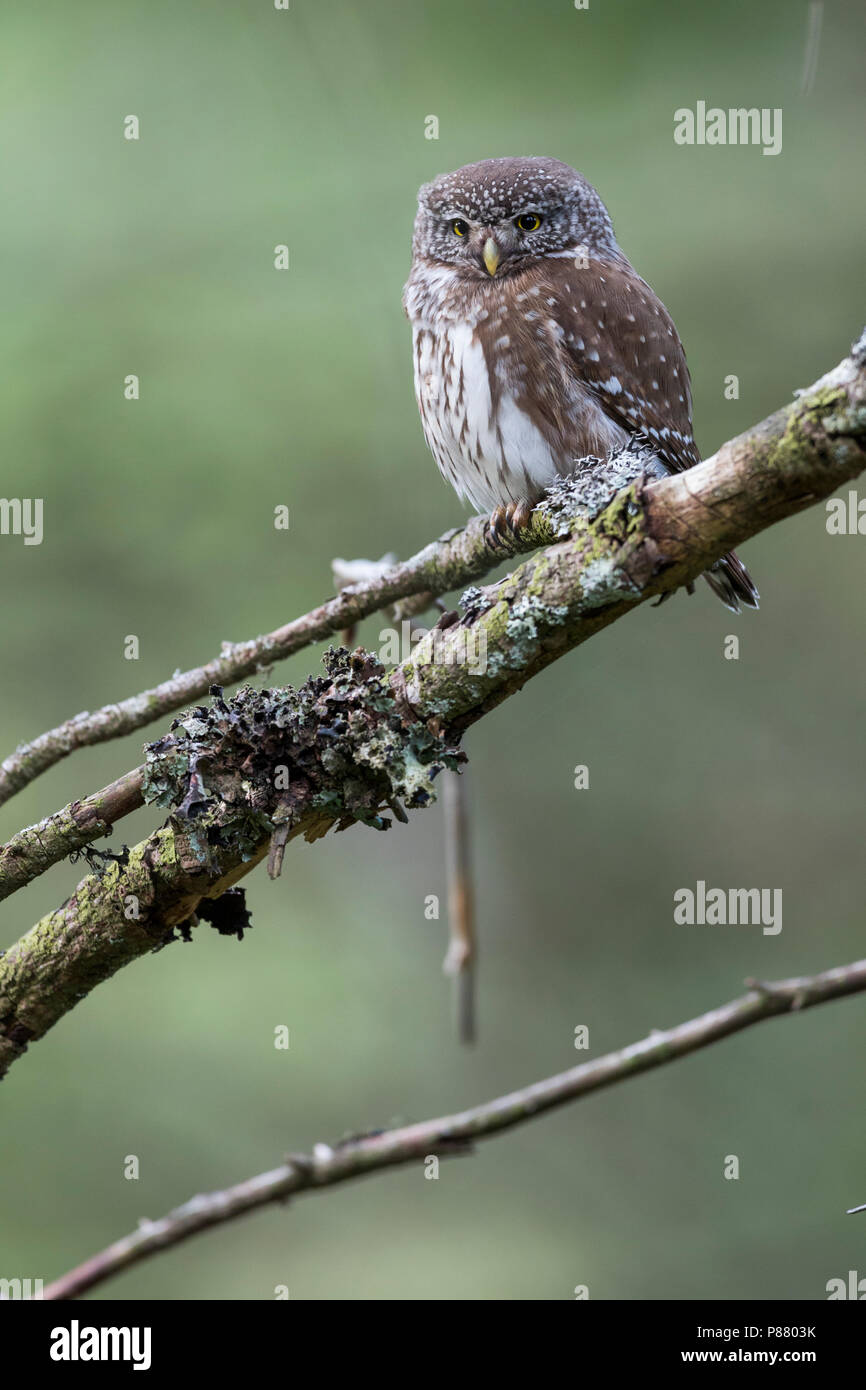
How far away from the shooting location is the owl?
3320 mm

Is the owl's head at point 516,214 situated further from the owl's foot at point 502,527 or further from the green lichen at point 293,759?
the green lichen at point 293,759

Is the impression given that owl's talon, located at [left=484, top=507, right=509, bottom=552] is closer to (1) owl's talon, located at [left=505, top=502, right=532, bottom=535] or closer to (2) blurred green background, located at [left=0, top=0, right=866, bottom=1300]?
(1) owl's talon, located at [left=505, top=502, right=532, bottom=535]

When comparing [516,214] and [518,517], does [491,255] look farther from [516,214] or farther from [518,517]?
[518,517]

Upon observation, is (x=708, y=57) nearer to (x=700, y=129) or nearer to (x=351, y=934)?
(x=700, y=129)

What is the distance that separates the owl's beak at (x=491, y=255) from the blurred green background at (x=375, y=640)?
7.32 feet

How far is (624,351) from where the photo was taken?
337cm

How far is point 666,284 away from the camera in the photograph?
623 cm

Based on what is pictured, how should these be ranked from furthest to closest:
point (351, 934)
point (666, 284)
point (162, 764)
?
point (351, 934) → point (666, 284) → point (162, 764)

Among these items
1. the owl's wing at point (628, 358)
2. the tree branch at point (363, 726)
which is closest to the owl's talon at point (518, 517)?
the owl's wing at point (628, 358)

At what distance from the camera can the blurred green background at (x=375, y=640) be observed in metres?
6.24

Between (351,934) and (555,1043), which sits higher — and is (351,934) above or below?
above
